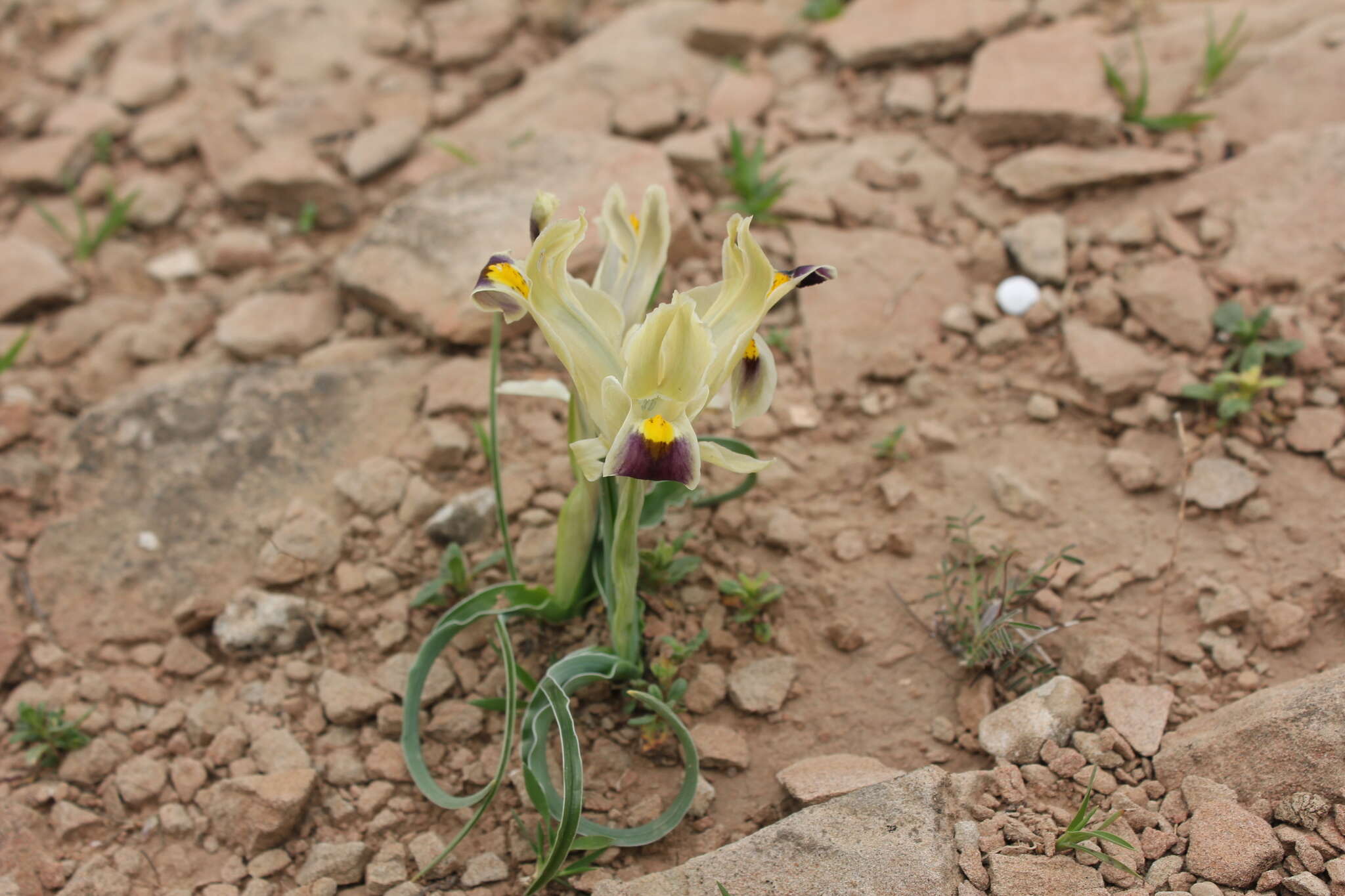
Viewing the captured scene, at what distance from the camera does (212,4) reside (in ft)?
18.8

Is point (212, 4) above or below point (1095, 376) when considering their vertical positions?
above

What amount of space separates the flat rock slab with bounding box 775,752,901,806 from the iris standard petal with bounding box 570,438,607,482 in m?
0.96

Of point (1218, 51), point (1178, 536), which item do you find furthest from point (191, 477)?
point (1218, 51)

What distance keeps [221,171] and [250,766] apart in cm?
336

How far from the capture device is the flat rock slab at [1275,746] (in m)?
2.20

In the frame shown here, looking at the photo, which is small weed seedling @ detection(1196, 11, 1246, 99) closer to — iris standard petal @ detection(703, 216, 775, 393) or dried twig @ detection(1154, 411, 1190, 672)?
dried twig @ detection(1154, 411, 1190, 672)

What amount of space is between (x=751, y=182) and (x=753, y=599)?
6.74 feet

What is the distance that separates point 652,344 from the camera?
2025 millimetres

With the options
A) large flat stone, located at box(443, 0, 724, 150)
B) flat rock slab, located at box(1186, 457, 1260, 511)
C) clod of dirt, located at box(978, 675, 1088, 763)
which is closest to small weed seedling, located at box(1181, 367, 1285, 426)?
flat rock slab, located at box(1186, 457, 1260, 511)

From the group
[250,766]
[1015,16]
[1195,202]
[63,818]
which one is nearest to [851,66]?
[1015,16]

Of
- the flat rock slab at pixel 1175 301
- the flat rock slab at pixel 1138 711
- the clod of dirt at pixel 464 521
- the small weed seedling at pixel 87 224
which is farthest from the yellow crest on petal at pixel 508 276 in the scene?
the small weed seedling at pixel 87 224

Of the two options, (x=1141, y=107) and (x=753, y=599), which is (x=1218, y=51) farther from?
(x=753, y=599)

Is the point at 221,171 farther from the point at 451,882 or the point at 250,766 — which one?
the point at 451,882

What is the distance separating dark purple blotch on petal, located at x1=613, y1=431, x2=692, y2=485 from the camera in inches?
78.2
